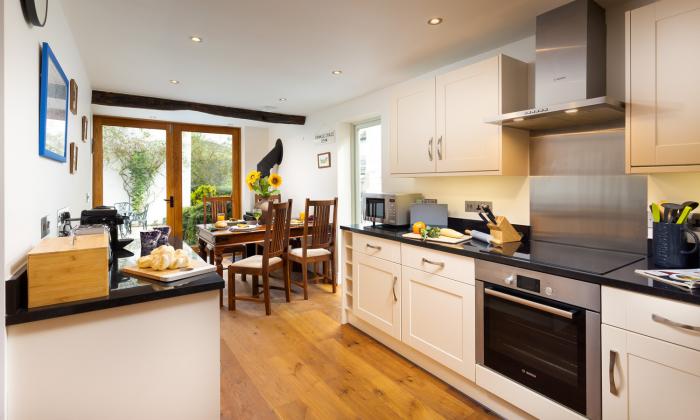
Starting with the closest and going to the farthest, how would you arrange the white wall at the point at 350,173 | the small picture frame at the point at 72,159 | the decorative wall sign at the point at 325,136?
Answer: the small picture frame at the point at 72,159 → the white wall at the point at 350,173 → the decorative wall sign at the point at 325,136

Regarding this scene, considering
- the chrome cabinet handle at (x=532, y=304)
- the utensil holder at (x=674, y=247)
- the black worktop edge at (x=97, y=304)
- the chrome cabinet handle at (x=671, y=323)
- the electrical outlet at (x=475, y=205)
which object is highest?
the electrical outlet at (x=475, y=205)

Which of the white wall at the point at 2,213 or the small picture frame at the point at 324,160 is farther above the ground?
the small picture frame at the point at 324,160

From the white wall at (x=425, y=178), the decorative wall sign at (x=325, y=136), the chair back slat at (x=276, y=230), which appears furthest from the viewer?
the decorative wall sign at (x=325, y=136)

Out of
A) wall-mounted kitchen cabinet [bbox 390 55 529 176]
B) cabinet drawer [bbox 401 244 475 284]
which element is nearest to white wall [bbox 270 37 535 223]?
wall-mounted kitchen cabinet [bbox 390 55 529 176]

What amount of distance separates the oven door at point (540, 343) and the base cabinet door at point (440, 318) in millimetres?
78

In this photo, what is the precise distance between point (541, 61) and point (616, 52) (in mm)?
410

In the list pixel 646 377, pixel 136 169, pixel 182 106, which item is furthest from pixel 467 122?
pixel 136 169

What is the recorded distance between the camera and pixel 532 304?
1672 mm

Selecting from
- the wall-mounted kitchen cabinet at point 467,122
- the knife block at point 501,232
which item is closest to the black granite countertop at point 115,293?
the knife block at point 501,232

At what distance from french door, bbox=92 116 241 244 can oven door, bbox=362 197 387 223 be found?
11.1 feet

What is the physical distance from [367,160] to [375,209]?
1.27 meters

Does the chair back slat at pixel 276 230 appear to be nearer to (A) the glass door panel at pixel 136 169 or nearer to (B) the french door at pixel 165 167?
(B) the french door at pixel 165 167

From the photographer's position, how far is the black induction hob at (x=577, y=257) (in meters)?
1.60

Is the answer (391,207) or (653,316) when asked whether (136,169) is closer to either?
(391,207)
